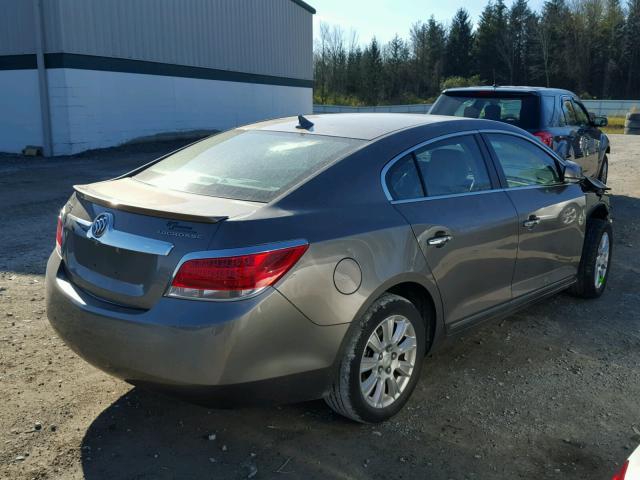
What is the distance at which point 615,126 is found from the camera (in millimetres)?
34844

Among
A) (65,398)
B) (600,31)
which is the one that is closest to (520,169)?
(65,398)

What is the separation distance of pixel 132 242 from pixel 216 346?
0.64 meters

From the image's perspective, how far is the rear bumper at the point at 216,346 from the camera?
2672 mm

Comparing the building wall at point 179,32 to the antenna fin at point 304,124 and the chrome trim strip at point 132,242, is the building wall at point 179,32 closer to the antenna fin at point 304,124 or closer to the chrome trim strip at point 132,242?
the antenna fin at point 304,124

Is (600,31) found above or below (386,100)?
above

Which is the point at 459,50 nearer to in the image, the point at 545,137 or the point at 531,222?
the point at 545,137

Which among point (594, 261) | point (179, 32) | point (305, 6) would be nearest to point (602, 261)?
point (594, 261)

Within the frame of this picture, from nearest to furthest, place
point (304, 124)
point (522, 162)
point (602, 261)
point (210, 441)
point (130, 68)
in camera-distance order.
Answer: point (210, 441) → point (304, 124) → point (522, 162) → point (602, 261) → point (130, 68)

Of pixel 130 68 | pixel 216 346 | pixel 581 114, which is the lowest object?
pixel 216 346

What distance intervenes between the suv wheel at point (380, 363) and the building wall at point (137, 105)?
14.7 metres

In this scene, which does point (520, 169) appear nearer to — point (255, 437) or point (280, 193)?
point (280, 193)

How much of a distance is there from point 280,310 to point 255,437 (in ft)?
2.76

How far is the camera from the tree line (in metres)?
60.1

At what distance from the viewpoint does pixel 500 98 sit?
8008mm
